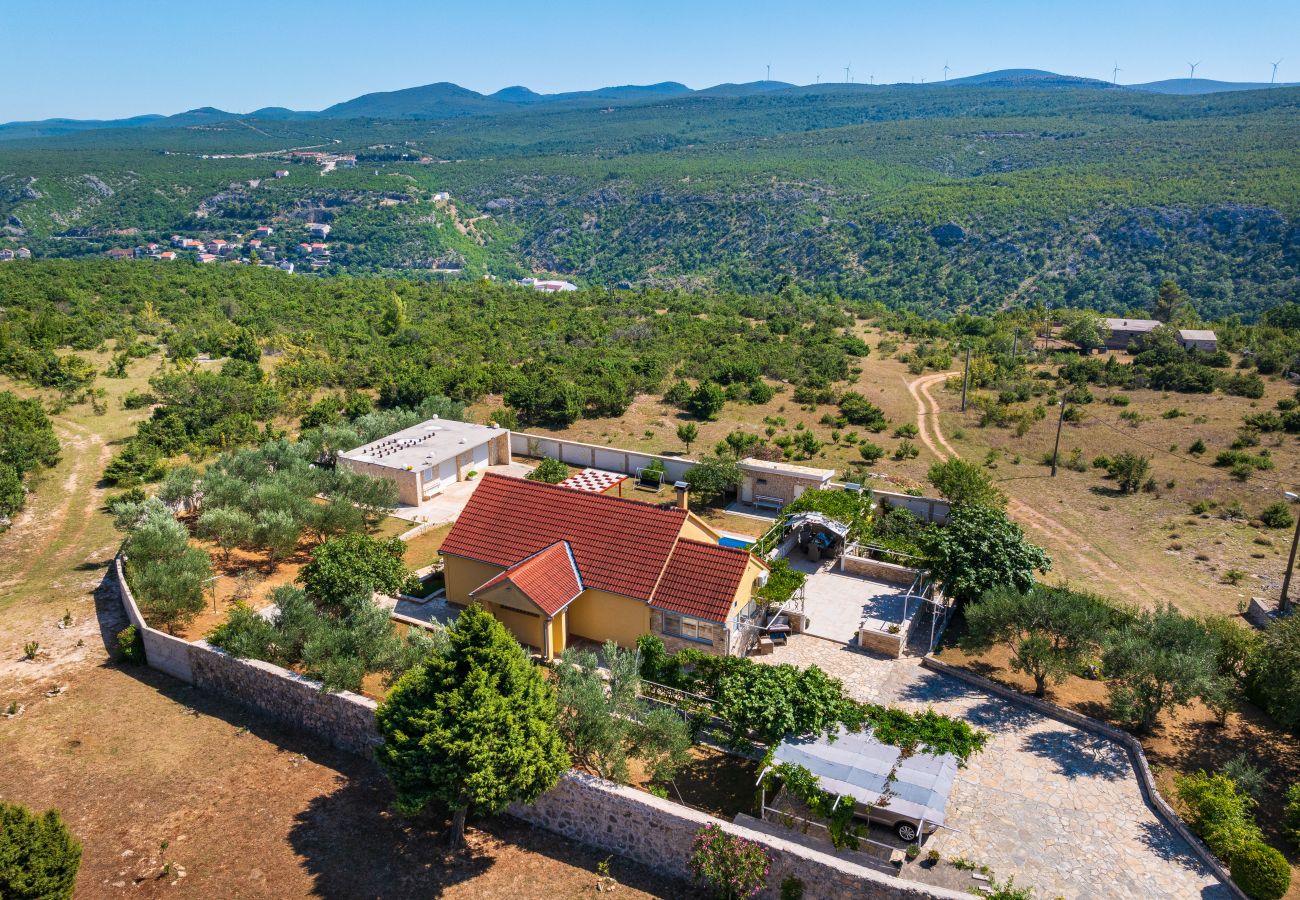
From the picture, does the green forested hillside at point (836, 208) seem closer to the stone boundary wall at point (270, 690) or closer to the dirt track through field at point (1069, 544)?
the dirt track through field at point (1069, 544)

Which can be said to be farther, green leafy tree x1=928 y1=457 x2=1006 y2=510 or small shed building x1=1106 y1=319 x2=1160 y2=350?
small shed building x1=1106 y1=319 x2=1160 y2=350

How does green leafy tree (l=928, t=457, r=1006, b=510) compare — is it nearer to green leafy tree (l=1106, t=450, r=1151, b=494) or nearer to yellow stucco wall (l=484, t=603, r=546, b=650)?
green leafy tree (l=1106, t=450, r=1151, b=494)

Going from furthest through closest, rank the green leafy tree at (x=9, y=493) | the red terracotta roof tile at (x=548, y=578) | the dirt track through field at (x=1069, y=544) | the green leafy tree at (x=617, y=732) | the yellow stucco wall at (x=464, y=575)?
the green leafy tree at (x=9, y=493), the dirt track through field at (x=1069, y=544), the yellow stucco wall at (x=464, y=575), the red terracotta roof tile at (x=548, y=578), the green leafy tree at (x=617, y=732)

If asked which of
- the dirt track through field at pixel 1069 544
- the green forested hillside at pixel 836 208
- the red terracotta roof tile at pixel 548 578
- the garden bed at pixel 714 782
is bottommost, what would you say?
the dirt track through field at pixel 1069 544

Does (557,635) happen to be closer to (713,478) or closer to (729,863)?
(729,863)

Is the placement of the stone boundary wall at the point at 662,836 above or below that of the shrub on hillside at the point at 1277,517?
above

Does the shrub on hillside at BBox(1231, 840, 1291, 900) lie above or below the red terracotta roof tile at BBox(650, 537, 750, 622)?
below

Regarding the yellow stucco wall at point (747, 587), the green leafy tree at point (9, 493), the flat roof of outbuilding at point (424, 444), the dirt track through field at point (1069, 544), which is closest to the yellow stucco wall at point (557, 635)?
the yellow stucco wall at point (747, 587)

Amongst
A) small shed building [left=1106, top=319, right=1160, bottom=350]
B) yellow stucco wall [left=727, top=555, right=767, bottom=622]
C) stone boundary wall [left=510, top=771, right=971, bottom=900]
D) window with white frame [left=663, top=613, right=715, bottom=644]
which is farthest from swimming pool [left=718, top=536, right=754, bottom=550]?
small shed building [left=1106, top=319, right=1160, bottom=350]
